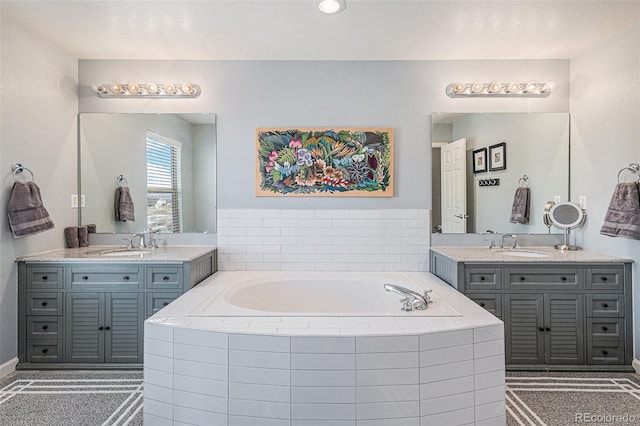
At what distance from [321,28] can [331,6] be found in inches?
12.9

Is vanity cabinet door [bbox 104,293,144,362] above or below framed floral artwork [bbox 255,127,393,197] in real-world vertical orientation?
below

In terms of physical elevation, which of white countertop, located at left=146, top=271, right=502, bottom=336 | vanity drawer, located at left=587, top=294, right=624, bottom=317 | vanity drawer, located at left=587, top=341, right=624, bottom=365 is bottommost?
vanity drawer, located at left=587, top=341, right=624, bottom=365

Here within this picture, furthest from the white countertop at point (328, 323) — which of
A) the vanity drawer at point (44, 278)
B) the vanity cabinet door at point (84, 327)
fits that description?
the vanity drawer at point (44, 278)

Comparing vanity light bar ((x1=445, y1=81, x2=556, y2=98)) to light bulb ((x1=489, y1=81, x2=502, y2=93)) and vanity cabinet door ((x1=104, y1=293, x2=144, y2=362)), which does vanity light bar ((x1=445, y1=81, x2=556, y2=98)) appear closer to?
light bulb ((x1=489, y1=81, x2=502, y2=93))

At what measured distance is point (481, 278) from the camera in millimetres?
2664

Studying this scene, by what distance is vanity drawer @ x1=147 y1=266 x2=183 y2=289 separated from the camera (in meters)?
2.67

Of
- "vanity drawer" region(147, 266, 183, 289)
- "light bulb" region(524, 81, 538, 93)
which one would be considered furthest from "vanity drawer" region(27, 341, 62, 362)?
"light bulb" region(524, 81, 538, 93)

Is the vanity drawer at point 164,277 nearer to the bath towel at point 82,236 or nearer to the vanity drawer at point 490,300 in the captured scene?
the bath towel at point 82,236

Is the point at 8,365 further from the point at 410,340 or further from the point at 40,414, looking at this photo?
the point at 410,340

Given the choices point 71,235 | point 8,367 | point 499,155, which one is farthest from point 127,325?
point 499,155

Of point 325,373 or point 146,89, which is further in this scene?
point 146,89

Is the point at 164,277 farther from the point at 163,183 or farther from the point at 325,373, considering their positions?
the point at 325,373

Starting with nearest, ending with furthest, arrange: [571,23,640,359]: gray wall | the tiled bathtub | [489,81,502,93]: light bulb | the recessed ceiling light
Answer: the tiled bathtub < the recessed ceiling light < [571,23,640,359]: gray wall < [489,81,502,93]: light bulb

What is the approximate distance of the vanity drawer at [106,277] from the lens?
8.77ft
